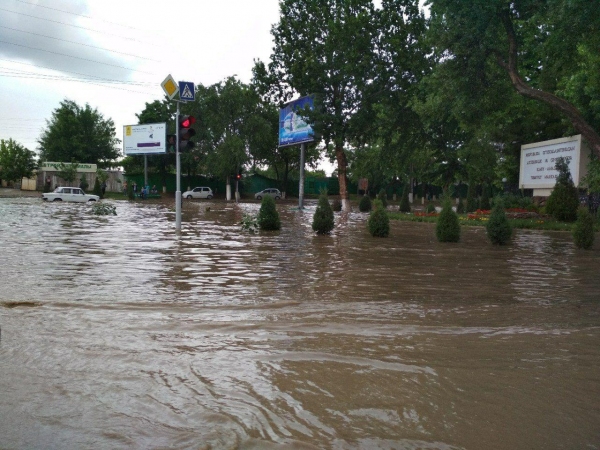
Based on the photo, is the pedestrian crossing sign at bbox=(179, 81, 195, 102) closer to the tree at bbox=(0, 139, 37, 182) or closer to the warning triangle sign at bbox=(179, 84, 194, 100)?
the warning triangle sign at bbox=(179, 84, 194, 100)

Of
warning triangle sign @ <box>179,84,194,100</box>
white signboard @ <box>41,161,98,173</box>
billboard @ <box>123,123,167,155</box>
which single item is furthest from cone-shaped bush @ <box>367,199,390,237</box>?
white signboard @ <box>41,161,98,173</box>

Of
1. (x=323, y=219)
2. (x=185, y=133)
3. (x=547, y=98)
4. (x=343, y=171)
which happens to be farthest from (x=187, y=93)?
(x=343, y=171)

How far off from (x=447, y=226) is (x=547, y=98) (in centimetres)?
467

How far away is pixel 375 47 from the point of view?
1224 inches

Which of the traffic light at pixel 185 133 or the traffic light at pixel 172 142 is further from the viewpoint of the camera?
the traffic light at pixel 172 142

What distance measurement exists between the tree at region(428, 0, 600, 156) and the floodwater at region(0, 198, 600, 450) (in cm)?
709

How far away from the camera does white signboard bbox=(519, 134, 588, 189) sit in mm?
24469

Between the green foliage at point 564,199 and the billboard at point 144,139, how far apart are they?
1671 inches

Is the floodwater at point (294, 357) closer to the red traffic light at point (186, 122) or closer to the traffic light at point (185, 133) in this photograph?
the traffic light at point (185, 133)

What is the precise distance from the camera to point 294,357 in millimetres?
5020

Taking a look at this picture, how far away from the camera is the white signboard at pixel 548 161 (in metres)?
24.5

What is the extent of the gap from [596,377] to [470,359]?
104cm

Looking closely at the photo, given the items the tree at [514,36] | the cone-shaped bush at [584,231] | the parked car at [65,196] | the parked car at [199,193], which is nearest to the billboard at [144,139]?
the parked car at [199,193]

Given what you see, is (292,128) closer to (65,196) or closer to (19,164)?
(65,196)
